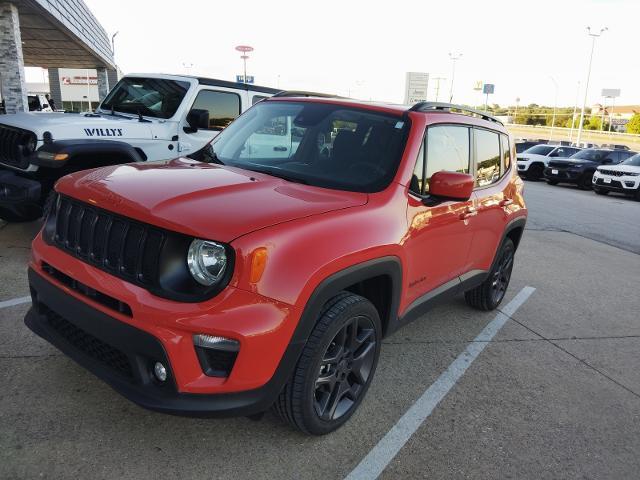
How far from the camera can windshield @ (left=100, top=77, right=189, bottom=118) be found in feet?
21.0

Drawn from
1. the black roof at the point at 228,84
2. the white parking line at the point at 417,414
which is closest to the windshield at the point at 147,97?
the black roof at the point at 228,84

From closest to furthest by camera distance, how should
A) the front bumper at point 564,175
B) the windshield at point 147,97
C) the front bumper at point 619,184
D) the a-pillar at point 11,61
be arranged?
the windshield at point 147,97
the a-pillar at point 11,61
the front bumper at point 619,184
the front bumper at point 564,175

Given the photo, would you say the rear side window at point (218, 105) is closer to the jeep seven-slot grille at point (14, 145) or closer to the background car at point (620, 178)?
the jeep seven-slot grille at point (14, 145)

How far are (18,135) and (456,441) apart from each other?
536 cm

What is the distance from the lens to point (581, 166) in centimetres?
2009

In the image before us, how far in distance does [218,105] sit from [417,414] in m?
4.97

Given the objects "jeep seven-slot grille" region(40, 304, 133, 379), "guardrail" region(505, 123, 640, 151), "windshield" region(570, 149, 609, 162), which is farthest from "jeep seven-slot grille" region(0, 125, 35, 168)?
"guardrail" region(505, 123, 640, 151)

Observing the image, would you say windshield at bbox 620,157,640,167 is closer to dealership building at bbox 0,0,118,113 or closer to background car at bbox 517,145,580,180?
background car at bbox 517,145,580,180

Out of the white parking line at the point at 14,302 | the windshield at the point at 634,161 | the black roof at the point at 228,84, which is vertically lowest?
the white parking line at the point at 14,302

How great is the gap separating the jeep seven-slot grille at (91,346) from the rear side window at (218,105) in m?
4.29

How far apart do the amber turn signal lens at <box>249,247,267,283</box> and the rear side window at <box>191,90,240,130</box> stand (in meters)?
4.70

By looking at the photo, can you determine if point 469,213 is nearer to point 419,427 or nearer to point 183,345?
point 419,427

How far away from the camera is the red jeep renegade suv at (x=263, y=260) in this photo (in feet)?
7.20

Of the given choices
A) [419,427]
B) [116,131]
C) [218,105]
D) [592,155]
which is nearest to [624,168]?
[592,155]
